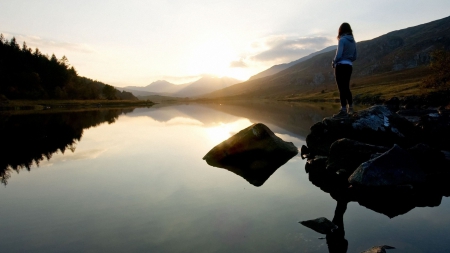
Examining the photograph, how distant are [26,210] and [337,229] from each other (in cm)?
881

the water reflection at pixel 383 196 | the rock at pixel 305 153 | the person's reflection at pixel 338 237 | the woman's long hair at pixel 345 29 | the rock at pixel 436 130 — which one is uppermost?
the woman's long hair at pixel 345 29

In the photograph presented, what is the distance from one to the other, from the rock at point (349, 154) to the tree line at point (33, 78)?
87.8 metres

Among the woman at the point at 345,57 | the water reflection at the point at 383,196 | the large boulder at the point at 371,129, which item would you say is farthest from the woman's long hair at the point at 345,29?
the water reflection at the point at 383,196

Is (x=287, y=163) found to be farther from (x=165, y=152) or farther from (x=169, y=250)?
(x=169, y=250)

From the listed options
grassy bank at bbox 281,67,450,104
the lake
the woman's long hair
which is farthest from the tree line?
grassy bank at bbox 281,67,450,104

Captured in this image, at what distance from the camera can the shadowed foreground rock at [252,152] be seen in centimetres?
1499

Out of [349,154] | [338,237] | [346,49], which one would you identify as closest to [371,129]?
[349,154]

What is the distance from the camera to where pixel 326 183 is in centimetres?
1132

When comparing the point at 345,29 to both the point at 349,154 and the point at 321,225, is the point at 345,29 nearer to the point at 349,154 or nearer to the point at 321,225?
the point at 349,154

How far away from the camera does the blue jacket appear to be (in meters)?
13.7

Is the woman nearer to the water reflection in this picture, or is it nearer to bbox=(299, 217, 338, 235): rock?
the water reflection

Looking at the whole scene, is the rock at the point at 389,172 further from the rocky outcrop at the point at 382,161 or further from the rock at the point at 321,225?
the rock at the point at 321,225

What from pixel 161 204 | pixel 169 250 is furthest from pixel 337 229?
pixel 161 204

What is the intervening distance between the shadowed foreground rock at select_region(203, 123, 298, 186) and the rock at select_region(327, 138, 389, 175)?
2779mm
